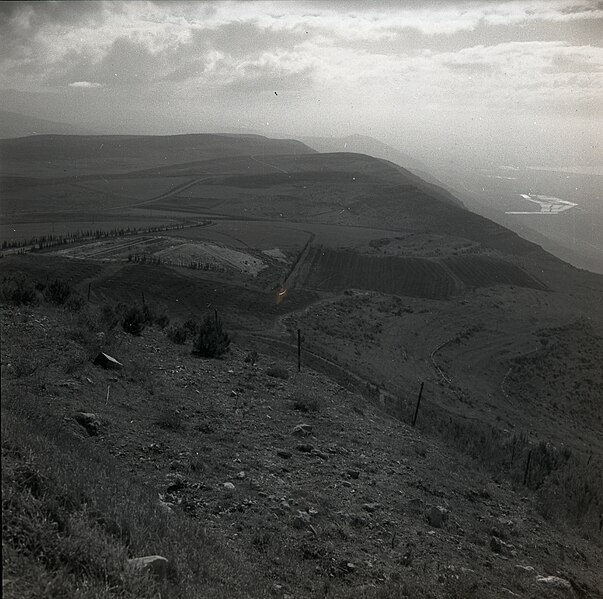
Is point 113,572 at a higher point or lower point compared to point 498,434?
higher

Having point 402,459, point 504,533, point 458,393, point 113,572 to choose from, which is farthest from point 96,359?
point 458,393

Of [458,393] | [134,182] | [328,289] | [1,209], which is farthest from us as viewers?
[134,182]

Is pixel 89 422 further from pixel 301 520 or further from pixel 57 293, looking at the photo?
pixel 57 293

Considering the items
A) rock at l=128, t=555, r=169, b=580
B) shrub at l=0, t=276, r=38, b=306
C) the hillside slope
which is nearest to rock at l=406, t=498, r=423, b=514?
the hillside slope

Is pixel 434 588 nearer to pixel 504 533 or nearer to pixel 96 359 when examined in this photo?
pixel 504 533

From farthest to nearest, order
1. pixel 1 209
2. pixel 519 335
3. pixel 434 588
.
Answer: pixel 1 209 < pixel 519 335 < pixel 434 588

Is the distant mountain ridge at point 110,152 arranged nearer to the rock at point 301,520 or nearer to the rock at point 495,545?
the rock at point 301,520
